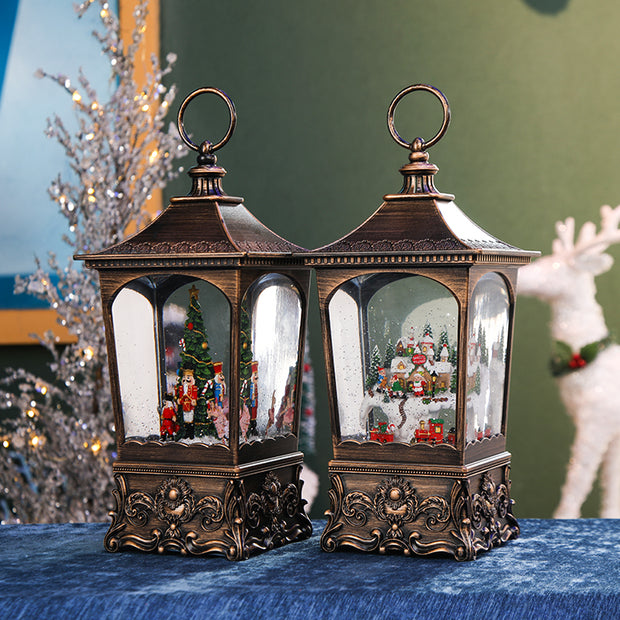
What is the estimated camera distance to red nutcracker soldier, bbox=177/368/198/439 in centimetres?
129

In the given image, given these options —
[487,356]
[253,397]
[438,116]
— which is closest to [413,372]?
[487,356]

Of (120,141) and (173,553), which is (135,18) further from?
(173,553)

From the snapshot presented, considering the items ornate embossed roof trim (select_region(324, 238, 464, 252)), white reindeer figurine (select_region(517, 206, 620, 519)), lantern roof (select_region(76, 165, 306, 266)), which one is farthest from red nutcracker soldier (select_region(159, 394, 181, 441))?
white reindeer figurine (select_region(517, 206, 620, 519))

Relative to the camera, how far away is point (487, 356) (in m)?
1.30

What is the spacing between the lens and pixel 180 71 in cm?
308

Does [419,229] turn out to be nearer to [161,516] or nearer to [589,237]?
[161,516]

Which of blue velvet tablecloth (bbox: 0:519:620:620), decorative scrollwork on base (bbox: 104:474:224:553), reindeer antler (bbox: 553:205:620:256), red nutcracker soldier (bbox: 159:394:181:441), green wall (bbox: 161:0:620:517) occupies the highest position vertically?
green wall (bbox: 161:0:620:517)

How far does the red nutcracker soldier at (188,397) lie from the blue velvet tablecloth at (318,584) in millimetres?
187

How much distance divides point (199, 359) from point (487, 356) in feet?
1.37

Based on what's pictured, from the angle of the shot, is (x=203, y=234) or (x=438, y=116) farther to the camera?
(x=438, y=116)

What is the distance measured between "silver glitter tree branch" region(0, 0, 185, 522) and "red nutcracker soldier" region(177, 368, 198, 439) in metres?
1.35

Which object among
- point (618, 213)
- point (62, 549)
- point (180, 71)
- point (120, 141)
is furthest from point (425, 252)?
point (180, 71)

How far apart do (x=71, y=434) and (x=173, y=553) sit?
4.75 feet

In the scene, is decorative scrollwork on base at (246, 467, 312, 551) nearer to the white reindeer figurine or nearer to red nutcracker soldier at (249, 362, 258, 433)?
red nutcracker soldier at (249, 362, 258, 433)
